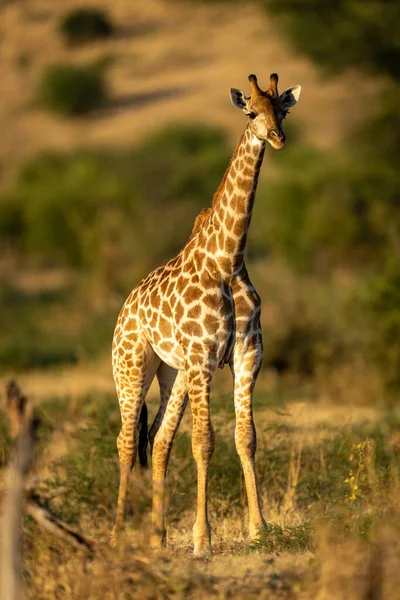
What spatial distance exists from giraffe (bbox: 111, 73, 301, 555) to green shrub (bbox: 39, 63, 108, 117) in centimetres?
4515

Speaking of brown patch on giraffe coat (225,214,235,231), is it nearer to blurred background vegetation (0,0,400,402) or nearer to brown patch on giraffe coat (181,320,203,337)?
brown patch on giraffe coat (181,320,203,337)

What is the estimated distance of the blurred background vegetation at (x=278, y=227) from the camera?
55.1ft

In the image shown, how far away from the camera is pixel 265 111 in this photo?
7.23 m

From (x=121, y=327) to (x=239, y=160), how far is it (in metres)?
1.54

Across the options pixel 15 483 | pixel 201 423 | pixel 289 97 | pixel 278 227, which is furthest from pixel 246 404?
pixel 278 227

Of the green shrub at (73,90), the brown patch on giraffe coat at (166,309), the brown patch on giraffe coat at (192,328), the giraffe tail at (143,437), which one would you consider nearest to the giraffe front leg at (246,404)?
the brown patch on giraffe coat at (192,328)

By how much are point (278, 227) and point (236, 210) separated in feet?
71.2

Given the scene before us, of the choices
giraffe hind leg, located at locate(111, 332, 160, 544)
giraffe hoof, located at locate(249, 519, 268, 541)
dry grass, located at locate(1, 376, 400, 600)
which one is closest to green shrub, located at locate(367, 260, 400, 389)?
dry grass, located at locate(1, 376, 400, 600)

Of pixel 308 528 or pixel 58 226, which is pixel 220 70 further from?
pixel 308 528

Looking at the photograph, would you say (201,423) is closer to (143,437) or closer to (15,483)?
(143,437)

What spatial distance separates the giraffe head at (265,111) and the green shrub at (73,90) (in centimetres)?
4543

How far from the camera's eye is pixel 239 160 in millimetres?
7520

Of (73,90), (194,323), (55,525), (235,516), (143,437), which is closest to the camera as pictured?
(55,525)

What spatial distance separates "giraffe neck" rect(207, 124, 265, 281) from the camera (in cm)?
748
